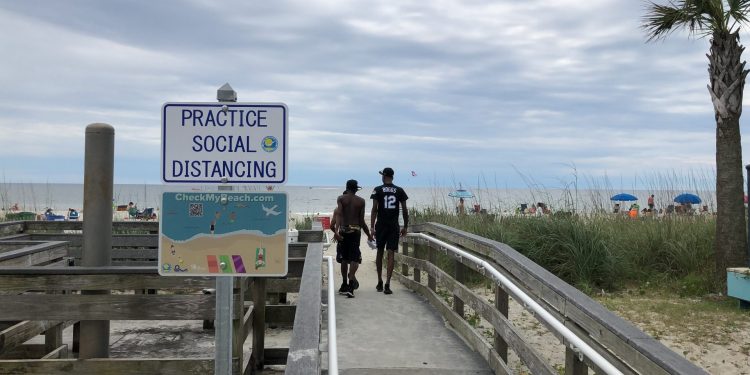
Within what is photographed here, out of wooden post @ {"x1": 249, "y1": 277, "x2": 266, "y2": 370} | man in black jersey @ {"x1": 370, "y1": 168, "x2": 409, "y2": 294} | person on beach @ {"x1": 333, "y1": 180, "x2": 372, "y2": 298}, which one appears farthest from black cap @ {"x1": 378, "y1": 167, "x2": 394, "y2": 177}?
wooden post @ {"x1": 249, "y1": 277, "x2": 266, "y2": 370}

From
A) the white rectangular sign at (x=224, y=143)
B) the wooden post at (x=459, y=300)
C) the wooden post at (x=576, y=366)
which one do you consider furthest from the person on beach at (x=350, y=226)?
the white rectangular sign at (x=224, y=143)

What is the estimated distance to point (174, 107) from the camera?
3105 mm

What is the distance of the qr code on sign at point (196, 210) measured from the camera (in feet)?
9.94

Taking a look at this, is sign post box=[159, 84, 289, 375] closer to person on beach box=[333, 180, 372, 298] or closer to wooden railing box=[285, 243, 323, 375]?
wooden railing box=[285, 243, 323, 375]

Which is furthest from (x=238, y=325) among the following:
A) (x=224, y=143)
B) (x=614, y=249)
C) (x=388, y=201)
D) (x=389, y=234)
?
(x=614, y=249)

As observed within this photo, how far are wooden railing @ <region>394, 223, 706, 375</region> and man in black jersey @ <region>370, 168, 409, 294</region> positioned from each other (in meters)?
1.45

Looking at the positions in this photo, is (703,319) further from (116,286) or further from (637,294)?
(116,286)

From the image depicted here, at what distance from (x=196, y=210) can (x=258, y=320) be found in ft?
10.1

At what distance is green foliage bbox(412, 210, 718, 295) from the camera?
922cm

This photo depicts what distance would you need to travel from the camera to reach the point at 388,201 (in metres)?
9.01

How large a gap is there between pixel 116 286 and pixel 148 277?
23 cm

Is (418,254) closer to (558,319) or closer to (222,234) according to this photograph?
(558,319)

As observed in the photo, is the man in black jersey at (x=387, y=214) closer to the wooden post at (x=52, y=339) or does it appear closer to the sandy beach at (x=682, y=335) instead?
the sandy beach at (x=682, y=335)

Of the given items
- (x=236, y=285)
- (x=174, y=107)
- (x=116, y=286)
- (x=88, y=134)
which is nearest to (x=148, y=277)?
(x=116, y=286)
